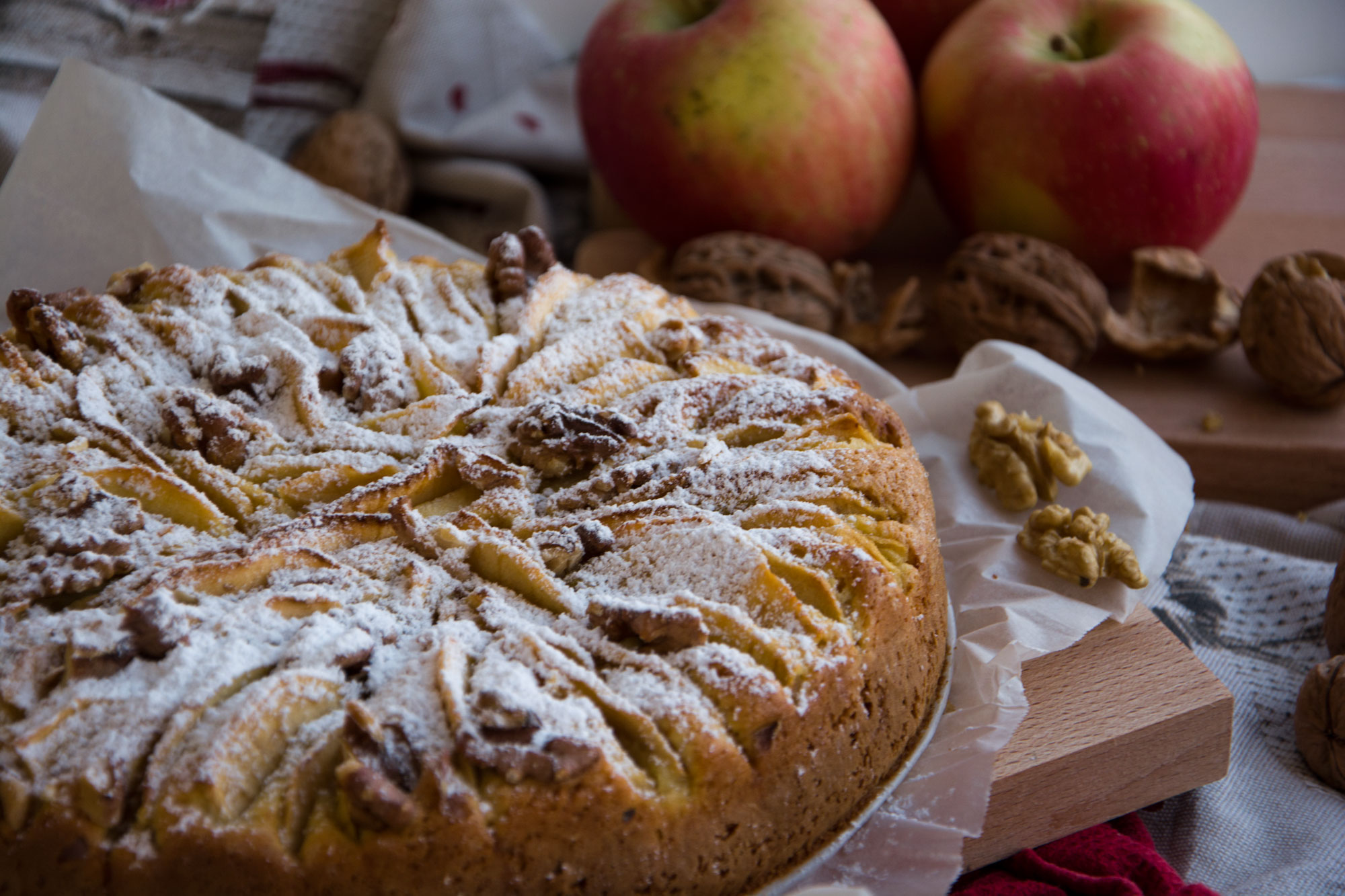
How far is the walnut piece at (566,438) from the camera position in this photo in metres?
1.00

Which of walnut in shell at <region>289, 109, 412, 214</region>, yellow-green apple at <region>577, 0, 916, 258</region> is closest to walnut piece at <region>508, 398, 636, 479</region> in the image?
yellow-green apple at <region>577, 0, 916, 258</region>

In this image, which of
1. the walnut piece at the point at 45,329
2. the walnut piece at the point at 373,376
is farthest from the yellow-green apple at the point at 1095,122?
the walnut piece at the point at 45,329

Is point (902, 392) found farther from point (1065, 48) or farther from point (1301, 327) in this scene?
point (1065, 48)

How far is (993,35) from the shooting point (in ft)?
5.80

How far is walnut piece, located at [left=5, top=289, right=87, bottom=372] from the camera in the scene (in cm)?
109

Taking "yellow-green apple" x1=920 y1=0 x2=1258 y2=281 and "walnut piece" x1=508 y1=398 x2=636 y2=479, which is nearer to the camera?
"walnut piece" x1=508 y1=398 x2=636 y2=479

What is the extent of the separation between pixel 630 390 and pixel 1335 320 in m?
1.01

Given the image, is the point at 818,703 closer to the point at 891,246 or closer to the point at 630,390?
the point at 630,390

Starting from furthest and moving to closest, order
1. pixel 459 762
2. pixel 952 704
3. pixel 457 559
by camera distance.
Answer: pixel 952 704
pixel 457 559
pixel 459 762

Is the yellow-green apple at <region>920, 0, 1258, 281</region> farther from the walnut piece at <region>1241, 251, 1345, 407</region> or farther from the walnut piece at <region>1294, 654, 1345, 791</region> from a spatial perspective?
the walnut piece at <region>1294, 654, 1345, 791</region>

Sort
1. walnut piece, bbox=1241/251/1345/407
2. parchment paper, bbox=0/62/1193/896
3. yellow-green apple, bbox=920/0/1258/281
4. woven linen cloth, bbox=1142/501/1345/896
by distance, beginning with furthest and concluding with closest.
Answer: yellow-green apple, bbox=920/0/1258/281
walnut piece, bbox=1241/251/1345/407
woven linen cloth, bbox=1142/501/1345/896
parchment paper, bbox=0/62/1193/896

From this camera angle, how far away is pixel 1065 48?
176cm

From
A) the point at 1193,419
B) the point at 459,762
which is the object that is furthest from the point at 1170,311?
the point at 459,762

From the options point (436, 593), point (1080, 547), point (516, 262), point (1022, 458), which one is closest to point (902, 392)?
point (1022, 458)
